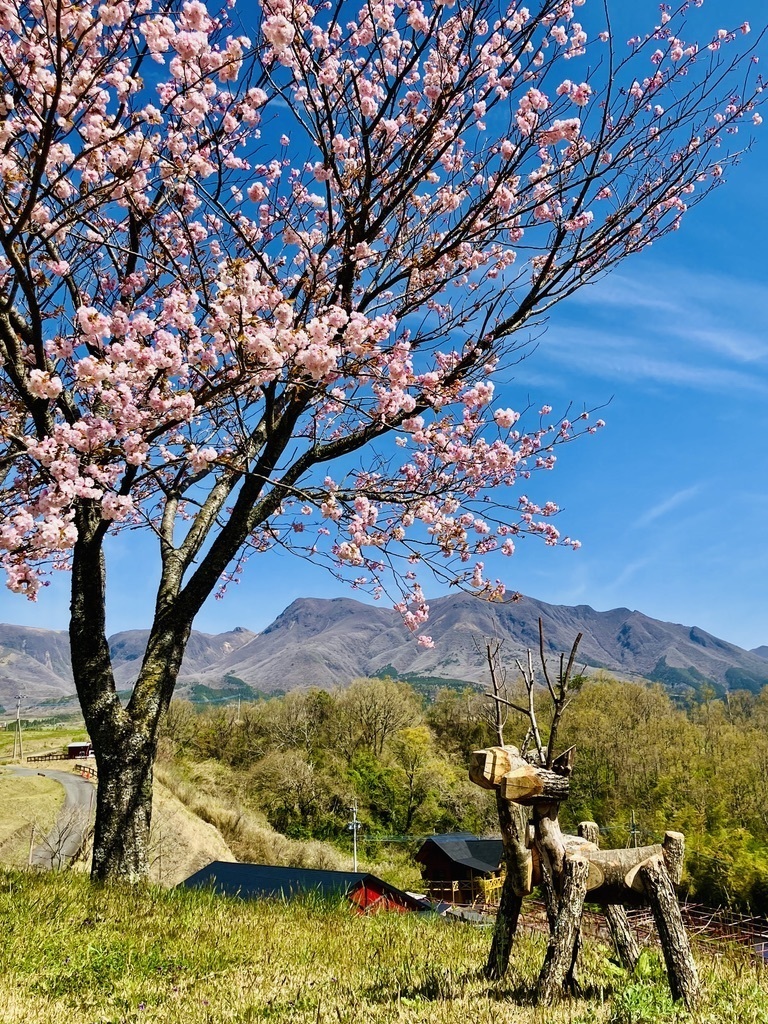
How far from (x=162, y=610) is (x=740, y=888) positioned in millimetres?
38493

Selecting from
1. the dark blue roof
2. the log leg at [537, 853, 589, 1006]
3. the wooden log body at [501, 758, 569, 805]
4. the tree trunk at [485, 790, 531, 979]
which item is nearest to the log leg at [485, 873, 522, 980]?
the tree trunk at [485, 790, 531, 979]

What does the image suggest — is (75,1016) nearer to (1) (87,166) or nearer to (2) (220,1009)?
(2) (220,1009)

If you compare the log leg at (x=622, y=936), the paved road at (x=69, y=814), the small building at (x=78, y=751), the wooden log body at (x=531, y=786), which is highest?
the wooden log body at (x=531, y=786)

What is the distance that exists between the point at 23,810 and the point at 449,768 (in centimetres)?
3081

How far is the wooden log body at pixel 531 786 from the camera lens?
3.84 metres

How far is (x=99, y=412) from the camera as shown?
6625 mm

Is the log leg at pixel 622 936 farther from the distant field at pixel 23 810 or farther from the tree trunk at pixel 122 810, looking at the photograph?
the distant field at pixel 23 810

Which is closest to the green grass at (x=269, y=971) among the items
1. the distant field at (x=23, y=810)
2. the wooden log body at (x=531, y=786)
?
the wooden log body at (x=531, y=786)

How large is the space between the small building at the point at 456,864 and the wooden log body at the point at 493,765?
31.6m

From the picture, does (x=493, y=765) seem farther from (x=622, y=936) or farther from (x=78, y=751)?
(x=78, y=751)

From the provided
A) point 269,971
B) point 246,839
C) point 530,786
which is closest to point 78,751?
point 246,839

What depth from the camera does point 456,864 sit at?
3394 cm

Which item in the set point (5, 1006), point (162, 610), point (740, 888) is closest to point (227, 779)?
point (740, 888)

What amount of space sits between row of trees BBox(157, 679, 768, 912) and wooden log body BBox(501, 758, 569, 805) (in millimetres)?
37751
